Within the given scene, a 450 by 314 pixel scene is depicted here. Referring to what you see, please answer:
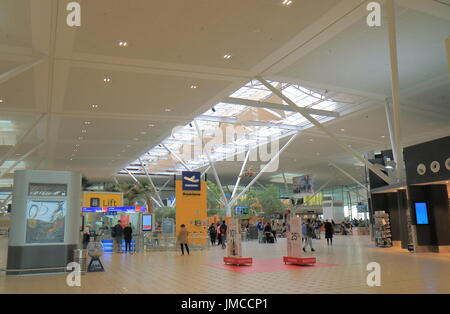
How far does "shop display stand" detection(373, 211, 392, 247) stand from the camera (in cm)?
1869

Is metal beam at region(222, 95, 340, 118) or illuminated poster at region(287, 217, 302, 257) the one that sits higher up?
→ metal beam at region(222, 95, 340, 118)

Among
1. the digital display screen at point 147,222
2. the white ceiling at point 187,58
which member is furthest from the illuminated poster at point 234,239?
the digital display screen at point 147,222

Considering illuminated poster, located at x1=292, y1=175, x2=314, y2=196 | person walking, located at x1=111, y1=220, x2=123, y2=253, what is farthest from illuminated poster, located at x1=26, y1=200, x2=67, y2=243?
illuminated poster, located at x1=292, y1=175, x2=314, y2=196

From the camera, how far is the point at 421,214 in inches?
613

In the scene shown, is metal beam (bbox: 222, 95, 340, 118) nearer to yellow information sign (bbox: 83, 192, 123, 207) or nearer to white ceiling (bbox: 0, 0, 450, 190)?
white ceiling (bbox: 0, 0, 450, 190)

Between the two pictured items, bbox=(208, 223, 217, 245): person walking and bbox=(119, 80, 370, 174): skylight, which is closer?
bbox=(119, 80, 370, 174): skylight

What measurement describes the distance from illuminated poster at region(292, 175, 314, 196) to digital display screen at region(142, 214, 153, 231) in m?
22.1

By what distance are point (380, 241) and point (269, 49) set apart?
12.2 meters

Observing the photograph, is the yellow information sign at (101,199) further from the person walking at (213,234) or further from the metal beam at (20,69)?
the metal beam at (20,69)

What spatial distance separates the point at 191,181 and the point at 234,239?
417 inches

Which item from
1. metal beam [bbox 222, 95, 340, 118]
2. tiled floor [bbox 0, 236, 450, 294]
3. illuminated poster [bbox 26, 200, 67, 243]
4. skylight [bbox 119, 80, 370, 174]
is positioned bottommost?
tiled floor [bbox 0, 236, 450, 294]
